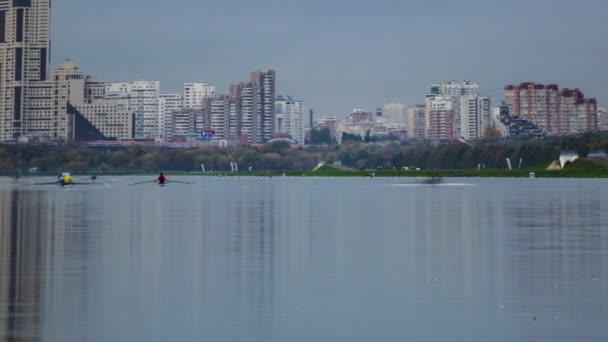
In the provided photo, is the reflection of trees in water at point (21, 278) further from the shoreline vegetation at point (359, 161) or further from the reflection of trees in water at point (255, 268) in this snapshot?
the shoreline vegetation at point (359, 161)

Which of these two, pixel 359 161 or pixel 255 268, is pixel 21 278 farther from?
pixel 359 161

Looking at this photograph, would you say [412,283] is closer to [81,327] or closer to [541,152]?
[81,327]

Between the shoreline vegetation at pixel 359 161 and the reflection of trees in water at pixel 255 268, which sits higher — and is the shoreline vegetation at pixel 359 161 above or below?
above

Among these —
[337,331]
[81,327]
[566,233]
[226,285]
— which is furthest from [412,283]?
[566,233]

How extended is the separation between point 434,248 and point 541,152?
388ft

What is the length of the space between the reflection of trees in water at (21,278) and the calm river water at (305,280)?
0.10 feet

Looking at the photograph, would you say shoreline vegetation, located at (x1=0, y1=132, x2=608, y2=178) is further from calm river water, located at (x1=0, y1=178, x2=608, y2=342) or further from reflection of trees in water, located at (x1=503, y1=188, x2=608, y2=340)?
calm river water, located at (x1=0, y1=178, x2=608, y2=342)

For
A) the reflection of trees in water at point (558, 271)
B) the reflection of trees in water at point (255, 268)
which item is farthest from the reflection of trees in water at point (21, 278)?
the reflection of trees in water at point (558, 271)

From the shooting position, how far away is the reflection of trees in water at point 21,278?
13.6 meters

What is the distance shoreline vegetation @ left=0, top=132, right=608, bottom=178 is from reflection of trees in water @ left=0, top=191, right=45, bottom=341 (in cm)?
8591

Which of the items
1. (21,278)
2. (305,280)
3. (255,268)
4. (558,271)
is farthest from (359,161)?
(21,278)

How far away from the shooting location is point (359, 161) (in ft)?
634

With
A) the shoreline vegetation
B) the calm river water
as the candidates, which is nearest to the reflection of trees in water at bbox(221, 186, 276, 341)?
the calm river water

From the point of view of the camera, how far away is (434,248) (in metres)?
24.0
